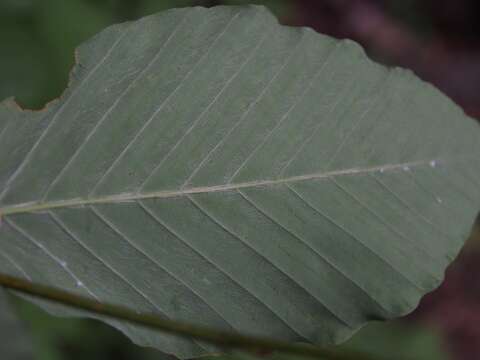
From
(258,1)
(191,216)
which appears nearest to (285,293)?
(191,216)

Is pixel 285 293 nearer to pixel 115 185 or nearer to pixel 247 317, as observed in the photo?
pixel 247 317

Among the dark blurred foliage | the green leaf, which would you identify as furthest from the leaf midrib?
the dark blurred foliage

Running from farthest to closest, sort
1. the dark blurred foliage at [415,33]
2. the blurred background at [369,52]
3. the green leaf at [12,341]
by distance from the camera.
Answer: the dark blurred foliage at [415,33] < the blurred background at [369,52] < the green leaf at [12,341]

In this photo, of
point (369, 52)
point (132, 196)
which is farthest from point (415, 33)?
point (132, 196)

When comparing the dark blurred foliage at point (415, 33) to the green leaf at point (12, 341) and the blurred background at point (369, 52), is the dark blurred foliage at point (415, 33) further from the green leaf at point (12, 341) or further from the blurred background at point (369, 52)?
the green leaf at point (12, 341)

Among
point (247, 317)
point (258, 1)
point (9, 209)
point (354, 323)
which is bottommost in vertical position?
point (9, 209)

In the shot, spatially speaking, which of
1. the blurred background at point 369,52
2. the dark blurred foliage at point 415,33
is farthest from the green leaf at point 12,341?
the dark blurred foliage at point 415,33
